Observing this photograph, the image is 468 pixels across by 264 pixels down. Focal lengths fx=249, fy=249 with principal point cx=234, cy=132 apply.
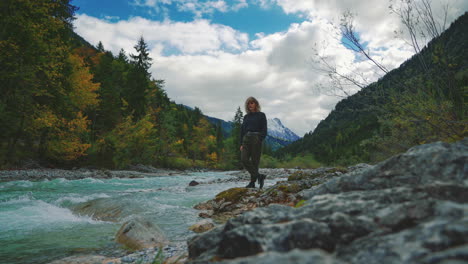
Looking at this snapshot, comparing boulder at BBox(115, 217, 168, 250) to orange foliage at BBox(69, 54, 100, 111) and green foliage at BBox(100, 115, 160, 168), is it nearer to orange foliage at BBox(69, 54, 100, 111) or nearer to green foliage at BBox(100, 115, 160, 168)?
orange foliage at BBox(69, 54, 100, 111)

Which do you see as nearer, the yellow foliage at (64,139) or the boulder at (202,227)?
the boulder at (202,227)

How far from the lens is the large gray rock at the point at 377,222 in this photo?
0.99 meters

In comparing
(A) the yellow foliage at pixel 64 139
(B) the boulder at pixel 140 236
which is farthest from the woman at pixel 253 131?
(A) the yellow foliage at pixel 64 139

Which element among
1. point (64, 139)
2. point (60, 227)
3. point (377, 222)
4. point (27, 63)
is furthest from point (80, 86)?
point (377, 222)

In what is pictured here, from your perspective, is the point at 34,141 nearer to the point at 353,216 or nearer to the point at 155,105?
the point at 155,105

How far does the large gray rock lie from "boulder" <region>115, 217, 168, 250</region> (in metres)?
2.42

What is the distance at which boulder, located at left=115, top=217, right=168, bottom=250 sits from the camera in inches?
157

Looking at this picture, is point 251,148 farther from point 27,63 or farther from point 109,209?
point 27,63

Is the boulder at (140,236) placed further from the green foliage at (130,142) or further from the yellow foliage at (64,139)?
the green foliage at (130,142)

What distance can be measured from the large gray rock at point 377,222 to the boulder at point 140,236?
7.95 ft

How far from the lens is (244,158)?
7.48 metres

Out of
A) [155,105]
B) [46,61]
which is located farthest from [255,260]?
[155,105]

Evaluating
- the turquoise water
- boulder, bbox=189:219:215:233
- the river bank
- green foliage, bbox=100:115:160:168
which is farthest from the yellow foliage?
boulder, bbox=189:219:215:233

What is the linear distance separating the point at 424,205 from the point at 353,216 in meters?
0.34
